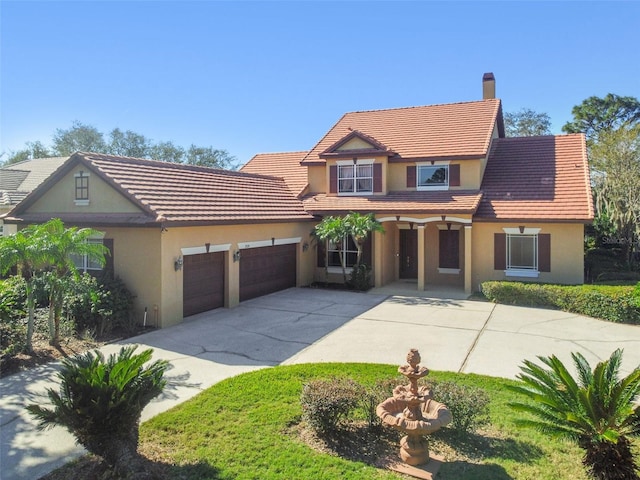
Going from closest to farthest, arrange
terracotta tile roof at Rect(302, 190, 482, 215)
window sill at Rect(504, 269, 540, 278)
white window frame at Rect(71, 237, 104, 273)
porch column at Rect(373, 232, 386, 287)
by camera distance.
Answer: white window frame at Rect(71, 237, 104, 273) → window sill at Rect(504, 269, 540, 278) → terracotta tile roof at Rect(302, 190, 482, 215) → porch column at Rect(373, 232, 386, 287)

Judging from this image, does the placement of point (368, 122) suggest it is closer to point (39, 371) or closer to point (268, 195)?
point (268, 195)

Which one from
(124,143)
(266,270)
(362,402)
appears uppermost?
(124,143)

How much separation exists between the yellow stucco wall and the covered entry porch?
10.1 meters

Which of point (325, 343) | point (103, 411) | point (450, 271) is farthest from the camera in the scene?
point (450, 271)

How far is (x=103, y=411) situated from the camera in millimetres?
4836

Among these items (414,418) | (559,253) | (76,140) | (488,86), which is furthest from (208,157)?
(414,418)

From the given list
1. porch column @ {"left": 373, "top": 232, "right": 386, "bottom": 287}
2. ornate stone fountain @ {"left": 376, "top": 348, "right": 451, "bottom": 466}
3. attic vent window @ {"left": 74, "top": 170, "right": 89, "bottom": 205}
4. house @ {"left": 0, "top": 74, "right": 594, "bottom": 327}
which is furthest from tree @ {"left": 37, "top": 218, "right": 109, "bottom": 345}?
porch column @ {"left": 373, "top": 232, "right": 386, "bottom": 287}

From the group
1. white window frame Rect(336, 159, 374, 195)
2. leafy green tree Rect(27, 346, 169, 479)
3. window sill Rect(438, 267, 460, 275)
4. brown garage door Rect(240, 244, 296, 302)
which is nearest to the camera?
leafy green tree Rect(27, 346, 169, 479)

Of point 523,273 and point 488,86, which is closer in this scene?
point 523,273

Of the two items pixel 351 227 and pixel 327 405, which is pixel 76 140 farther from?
pixel 327 405

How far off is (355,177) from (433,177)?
3.62 metres

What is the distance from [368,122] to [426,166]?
5.46 metres

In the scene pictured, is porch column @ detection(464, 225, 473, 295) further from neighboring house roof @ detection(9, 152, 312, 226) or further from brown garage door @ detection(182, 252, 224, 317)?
brown garage door @ detection(182, 252, 224, 317)

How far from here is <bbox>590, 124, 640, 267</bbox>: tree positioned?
2259 cm
